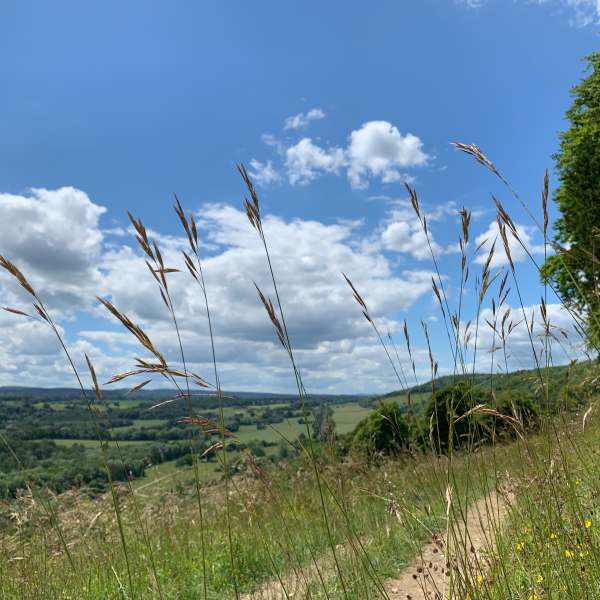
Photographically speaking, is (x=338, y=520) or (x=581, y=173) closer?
(x=338, y=520)

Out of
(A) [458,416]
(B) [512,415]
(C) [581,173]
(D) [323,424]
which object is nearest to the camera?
(A) [458,416]

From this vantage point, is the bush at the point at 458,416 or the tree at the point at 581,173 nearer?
the bush at the point at 458,416

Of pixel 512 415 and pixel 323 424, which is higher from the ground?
pixel 323 424

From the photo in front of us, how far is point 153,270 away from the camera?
6.62 ft

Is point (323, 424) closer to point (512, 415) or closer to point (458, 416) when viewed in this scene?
point (458, 416)

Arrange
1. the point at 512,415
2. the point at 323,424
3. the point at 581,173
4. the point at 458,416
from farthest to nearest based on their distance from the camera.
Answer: the point at 581,173
the point at 512,415
the point at 323,424
the point at 458,416

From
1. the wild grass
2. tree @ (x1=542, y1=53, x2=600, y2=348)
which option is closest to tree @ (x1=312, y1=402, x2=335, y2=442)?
the wild grass

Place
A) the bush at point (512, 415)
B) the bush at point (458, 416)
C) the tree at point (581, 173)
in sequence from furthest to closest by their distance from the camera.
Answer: the tree at point (581, 173) < the bush at point (512, 415) < the bush at point (458, 416)

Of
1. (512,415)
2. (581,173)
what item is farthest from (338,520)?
(581,173)

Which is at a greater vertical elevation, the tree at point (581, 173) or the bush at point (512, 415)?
the tree at point (581, 173)

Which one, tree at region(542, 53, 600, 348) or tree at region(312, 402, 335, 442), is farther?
tree at region(542, 53, 600, 348)

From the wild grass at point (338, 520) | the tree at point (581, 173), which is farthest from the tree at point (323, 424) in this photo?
the tree at point (581, 173)

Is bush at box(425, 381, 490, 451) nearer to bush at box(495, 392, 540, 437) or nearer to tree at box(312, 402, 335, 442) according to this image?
bush at box(495, 392, 540, 437)

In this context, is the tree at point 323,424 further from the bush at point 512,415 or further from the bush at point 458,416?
the bush at point 512,415
